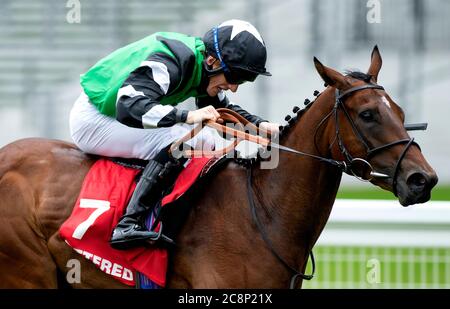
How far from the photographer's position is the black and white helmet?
14.4 ft

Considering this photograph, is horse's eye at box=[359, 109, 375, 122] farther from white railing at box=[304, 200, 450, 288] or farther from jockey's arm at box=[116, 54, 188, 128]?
white railing at box=[304, 200, 450, 288]

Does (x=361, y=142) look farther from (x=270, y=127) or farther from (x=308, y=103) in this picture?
(x=270, y=127)

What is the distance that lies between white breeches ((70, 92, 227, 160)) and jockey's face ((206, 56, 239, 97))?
0.68 feet

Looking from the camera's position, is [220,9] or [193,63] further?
[220,9]

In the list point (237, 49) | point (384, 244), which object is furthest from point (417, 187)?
point (384, 244)

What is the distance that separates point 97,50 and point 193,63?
8.66 m

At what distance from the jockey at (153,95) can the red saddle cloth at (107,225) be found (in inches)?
3.6

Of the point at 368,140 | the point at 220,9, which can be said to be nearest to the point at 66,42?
the point at 220,9

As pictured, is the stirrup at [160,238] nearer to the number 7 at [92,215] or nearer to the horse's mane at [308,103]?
the number 7 at [92,215]

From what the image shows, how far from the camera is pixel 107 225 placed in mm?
4430

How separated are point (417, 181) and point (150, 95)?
48.4 inches

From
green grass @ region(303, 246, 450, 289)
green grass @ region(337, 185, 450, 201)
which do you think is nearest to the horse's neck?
green grass @ region(303, 246, 450, 289)
